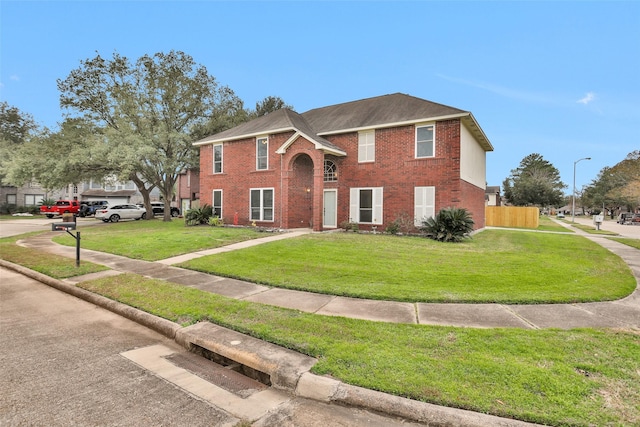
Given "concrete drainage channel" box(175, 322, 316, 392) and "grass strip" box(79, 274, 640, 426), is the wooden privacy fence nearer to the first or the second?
"grass strip" box(79, 274, 640, 426)

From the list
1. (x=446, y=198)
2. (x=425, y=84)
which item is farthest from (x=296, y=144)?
(x=425, y=84)

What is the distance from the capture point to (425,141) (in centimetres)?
1479

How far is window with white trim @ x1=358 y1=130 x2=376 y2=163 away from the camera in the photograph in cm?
1619

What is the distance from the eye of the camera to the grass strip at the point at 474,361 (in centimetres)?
253

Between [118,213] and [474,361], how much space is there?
103 ft

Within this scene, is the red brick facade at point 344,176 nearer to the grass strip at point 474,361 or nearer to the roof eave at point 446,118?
the roof eave at point 446,118

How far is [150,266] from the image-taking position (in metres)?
8.34

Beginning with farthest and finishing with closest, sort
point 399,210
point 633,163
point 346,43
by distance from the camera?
point 633,163
point 346,43
point 399,210

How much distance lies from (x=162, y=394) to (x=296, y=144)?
562 inches

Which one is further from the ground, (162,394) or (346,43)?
(346,43)

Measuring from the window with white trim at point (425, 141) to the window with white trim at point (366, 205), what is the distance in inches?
106

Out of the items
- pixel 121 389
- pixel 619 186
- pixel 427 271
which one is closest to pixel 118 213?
pixel 427 271

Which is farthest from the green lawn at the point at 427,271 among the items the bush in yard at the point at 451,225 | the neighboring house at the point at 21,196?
the neighboring house at the point at 21,196

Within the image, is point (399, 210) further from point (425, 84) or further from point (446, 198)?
point (425, 84)
